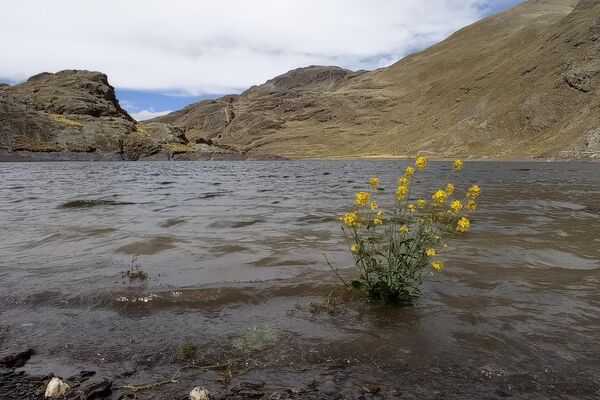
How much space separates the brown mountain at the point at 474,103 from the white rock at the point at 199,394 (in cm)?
7722

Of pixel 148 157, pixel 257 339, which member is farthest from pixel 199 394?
pixel 148 157

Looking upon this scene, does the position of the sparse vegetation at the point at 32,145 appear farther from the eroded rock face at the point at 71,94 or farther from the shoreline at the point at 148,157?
the eroded rock face at the point at 71,94

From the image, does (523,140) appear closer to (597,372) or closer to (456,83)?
(456,83)

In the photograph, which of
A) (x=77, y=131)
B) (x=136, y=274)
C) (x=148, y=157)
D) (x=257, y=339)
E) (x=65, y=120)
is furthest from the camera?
(x=65, y=120)

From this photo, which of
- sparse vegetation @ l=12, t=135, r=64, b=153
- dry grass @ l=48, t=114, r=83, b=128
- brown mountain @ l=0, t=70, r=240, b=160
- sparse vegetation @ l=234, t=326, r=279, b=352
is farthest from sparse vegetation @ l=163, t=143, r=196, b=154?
sparse vegetation @ l=234, t=326, r=279, b=352

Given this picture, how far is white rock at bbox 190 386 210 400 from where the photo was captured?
10.5 feet

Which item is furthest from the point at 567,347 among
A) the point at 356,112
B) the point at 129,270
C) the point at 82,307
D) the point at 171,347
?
the point at 356,112

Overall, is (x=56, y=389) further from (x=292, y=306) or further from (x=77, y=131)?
(x=77, y=131)

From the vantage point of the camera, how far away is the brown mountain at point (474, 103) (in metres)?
90.8

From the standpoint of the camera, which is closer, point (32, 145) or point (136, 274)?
point (136, 274)

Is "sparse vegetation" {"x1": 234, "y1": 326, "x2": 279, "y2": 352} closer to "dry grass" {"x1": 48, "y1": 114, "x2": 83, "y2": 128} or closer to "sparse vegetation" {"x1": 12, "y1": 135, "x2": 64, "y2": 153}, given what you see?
"sparse vegetation" {"x1": 12, "y1": 135, "x2": 64, "y2": 153}

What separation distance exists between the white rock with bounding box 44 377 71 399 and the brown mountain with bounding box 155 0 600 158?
77.8 meters

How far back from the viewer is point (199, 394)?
3.21 m

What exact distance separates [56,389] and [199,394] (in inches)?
38.7
